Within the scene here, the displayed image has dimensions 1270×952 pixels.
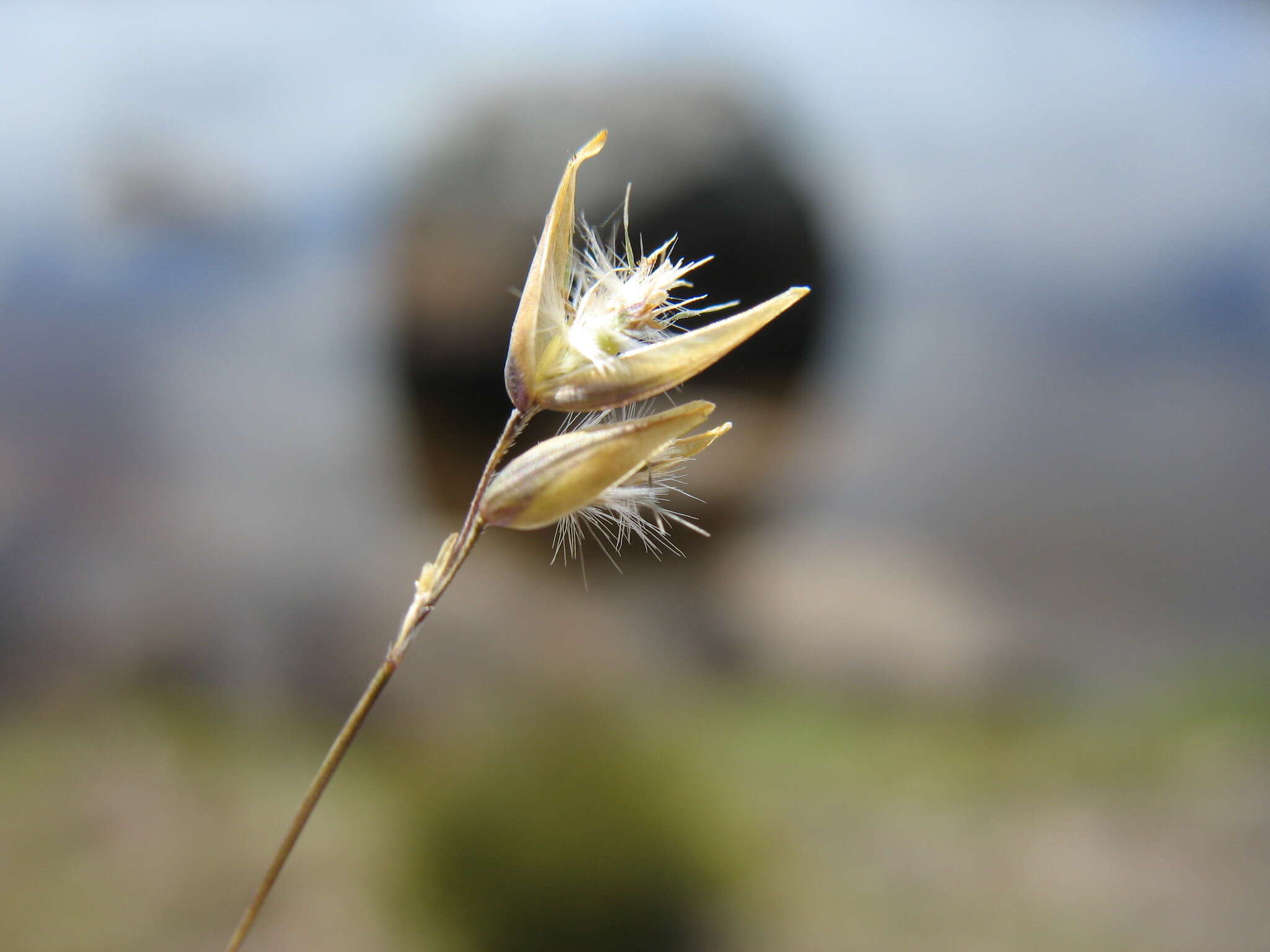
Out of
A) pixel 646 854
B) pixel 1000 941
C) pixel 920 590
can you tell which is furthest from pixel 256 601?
pixel 1000 941

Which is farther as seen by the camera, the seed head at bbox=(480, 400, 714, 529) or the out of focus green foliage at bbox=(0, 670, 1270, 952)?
the out of focus green foliage at bbox=(0, 670, 1270, 952)

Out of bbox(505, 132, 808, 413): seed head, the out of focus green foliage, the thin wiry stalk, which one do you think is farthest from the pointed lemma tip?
the out of focus green foliage

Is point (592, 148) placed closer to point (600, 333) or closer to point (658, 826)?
point (600, 333)

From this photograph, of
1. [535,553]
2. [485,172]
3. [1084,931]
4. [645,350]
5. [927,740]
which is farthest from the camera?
[535,553]

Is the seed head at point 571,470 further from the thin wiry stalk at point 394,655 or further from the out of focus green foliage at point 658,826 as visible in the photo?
the out of focus green foliage at point 658,826

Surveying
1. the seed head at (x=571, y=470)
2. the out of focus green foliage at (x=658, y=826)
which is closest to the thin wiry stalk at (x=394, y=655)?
the seed head at (x=571, y=470)

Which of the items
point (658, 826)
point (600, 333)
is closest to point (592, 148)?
point (600, 333)

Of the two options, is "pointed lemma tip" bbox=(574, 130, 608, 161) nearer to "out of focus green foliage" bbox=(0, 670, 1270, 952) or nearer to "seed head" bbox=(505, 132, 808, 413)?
"seed head" bbox=(505, 132, 808, 413)

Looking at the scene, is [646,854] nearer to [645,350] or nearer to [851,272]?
[851,272]
